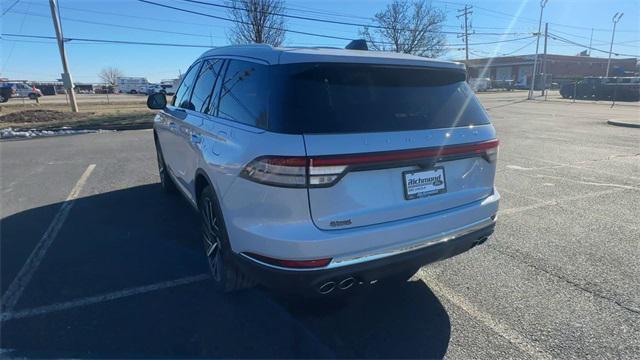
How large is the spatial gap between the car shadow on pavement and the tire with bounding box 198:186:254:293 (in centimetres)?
17

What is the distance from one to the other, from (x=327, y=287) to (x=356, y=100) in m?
1.13

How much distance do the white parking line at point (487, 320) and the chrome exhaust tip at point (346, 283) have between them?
1.11 m

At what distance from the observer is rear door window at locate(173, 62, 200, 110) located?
4227 mm

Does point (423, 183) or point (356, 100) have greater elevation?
point (356, 100)

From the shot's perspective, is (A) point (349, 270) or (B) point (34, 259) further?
(B) point (34, 259)

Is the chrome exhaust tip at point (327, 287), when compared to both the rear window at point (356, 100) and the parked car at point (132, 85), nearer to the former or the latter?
the rear window at point (356, 100)

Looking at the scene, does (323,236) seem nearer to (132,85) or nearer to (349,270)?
(349,270)

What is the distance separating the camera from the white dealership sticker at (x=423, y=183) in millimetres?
2428

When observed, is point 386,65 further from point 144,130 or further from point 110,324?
point 144,130

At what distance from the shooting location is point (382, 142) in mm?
2303

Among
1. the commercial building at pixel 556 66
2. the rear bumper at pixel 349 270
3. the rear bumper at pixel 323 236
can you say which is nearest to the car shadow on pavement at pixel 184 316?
the rear bumper at pixel 349 270

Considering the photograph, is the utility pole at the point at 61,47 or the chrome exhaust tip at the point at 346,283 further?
the utility pole at the point at 61,47

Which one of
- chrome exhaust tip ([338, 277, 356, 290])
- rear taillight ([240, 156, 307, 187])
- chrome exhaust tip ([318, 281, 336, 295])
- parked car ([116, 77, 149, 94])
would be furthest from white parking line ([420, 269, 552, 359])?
parked car ([116, 77, 149, 94])

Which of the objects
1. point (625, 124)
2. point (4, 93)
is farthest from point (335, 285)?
point (4, 93)
